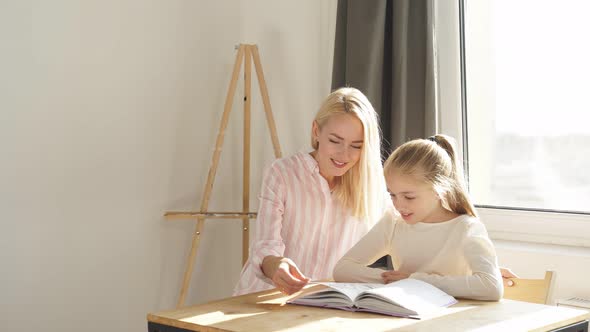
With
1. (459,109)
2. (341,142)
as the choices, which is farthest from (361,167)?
(459,109)

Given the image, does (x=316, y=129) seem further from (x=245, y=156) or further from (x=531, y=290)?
(x=245, y=156)

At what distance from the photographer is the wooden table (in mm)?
1372

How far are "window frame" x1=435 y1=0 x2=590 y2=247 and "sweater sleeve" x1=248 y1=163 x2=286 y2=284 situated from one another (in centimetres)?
91

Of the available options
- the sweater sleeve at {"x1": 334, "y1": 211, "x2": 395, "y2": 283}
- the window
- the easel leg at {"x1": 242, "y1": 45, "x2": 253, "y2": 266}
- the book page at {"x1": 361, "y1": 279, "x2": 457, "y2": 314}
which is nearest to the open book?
the book page at {"x1": 361, "y1": 279, "x2": 457, "y2": 314}

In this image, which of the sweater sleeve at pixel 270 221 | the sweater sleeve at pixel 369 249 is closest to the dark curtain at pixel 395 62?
the sweater sleeve at pixel 270 221

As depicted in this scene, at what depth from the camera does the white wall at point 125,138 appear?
2.50 metres

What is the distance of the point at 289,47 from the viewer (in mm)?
3188

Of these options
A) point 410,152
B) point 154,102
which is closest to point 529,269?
point 410,152

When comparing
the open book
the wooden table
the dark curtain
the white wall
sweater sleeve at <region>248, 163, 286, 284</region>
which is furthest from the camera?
the dark curtain

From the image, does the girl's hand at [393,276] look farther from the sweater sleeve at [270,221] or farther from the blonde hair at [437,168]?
the sweater sleeve at [270,221]

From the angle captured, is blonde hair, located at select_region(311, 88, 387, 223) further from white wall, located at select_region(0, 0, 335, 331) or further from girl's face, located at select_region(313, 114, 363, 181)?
white wall, located at select_region(0, 0, 335, 331)

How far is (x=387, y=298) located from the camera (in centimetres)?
148

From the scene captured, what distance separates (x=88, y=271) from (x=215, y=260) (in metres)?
0.64

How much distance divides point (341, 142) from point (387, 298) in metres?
0.65
